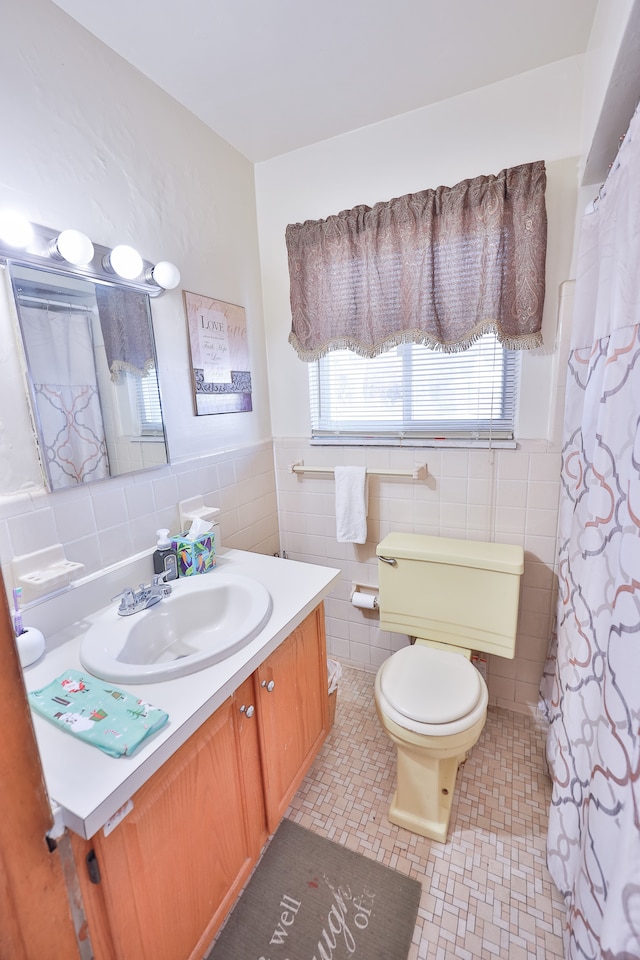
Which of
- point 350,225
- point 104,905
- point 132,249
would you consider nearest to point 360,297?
point 350,225

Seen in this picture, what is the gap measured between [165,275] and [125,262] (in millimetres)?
152

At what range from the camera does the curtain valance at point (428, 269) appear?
1.44 metres

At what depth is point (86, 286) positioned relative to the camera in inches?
45.9

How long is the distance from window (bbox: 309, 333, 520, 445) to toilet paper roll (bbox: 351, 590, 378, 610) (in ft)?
2.39

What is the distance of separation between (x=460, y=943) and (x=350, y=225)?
7.76 ft

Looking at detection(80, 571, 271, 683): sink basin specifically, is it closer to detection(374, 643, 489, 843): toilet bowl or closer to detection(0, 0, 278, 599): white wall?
detection(0, 0, 278, 599): white wall

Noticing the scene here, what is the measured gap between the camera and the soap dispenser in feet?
4.50

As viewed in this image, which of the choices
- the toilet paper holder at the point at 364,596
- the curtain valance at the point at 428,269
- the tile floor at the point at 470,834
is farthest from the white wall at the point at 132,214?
the tile floor at the point at 470,834

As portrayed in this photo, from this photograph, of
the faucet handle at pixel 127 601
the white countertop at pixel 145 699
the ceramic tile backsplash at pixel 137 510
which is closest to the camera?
the white countertop at pixel 145 699

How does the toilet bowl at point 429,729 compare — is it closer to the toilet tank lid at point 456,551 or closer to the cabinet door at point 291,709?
the cabinet door at point 291,709

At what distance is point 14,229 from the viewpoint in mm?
947

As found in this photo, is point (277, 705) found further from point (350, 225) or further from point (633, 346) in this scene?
point (350, 225)

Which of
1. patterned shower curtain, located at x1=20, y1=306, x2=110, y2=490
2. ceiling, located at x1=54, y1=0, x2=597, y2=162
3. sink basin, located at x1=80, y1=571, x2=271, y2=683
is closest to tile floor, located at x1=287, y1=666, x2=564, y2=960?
sink basin, located at x1=80, y1=571, x2=271, y2=683

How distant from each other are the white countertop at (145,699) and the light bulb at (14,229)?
39.0 inches
